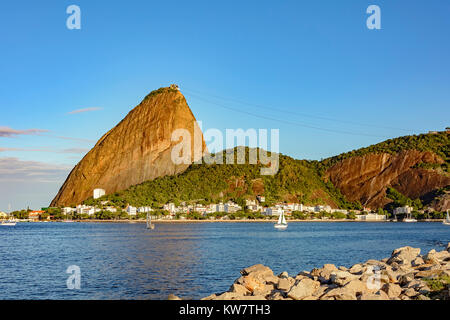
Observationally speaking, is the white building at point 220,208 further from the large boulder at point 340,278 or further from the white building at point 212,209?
the large boulder at point 340,278

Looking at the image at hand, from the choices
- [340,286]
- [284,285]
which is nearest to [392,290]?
[340,286]

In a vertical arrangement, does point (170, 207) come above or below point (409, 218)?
above

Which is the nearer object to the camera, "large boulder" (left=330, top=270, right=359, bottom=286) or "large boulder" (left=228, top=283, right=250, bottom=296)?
"large boulder" (left=330, top=270, right=359, bottom=286)

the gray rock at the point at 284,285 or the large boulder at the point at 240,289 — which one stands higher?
the gray rock at the point at 284,285

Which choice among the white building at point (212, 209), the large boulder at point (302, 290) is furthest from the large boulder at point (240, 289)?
the white building at point (212, 209)

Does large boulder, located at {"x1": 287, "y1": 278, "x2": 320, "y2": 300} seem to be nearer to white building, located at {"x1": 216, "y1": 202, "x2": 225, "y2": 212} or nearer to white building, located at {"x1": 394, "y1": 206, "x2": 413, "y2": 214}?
white building, located at {"x1": 216, "y1": 202, "x2": 225, "y2": 212}

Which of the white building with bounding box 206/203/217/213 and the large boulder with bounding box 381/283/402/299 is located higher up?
the large boulder with bounding box 381/283/402/299

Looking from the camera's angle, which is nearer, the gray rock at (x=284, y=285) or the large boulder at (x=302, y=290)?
the large boulder at (x=302, y=290)

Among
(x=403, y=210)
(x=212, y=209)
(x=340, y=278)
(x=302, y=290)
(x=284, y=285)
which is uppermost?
(x=340, y=278)

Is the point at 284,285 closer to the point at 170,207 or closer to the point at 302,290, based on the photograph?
the point at 302,290

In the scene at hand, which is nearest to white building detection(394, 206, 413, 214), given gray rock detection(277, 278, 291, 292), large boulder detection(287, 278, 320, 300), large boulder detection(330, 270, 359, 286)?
large boulder detection(330, 270, 359, 286)

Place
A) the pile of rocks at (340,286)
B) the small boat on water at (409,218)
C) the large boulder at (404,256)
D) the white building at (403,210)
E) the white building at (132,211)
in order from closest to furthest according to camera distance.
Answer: the pile of rocks at (340,286), the large boulder at (404,256), the small boat on water at (409,218), the white building at (403,210), the white building at (132,211)

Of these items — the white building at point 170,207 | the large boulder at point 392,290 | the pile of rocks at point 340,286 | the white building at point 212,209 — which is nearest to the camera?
the pile of rocks at point 340,286

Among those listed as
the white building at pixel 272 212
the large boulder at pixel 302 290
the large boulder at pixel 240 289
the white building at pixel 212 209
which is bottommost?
the white building at pixel 272 212
